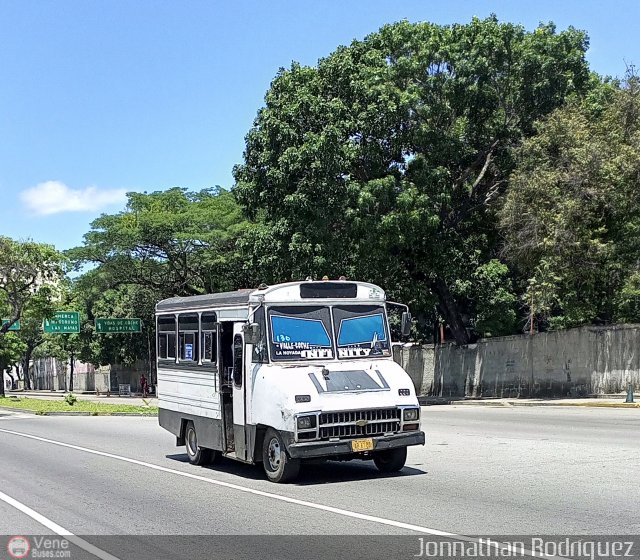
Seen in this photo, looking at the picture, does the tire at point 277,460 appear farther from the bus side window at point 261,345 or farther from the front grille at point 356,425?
the bus side window at point 261,345

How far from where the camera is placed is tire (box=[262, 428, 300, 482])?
11820 mm

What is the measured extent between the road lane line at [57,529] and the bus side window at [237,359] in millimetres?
3493

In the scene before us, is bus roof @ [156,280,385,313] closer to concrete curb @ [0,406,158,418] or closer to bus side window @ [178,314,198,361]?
bus side window @ [178,314,198,361]

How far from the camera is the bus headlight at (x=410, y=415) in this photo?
12078 millimetres

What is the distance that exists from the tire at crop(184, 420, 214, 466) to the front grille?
3815mm

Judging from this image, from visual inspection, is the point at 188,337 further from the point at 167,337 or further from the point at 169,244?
the point at 169,244

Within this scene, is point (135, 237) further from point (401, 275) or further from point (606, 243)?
point (606, 243)

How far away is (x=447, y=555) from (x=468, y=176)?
99.3 feet

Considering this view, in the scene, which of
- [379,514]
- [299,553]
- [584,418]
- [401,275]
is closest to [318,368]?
[379,514]

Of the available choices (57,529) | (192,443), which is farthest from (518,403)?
(57,529)

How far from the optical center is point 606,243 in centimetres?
2883

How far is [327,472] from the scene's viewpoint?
43.4ft

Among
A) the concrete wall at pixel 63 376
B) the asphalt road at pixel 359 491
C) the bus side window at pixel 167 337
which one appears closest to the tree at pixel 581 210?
the asphalt road at pixel 359 491

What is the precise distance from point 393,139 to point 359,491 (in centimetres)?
2398
